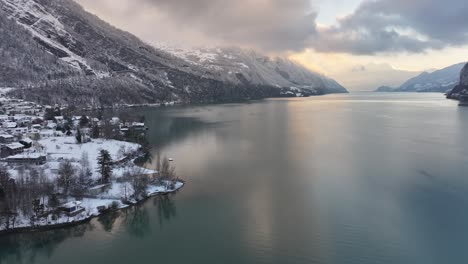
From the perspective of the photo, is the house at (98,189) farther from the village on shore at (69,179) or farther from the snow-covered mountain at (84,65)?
the snow-covered mountain at (84,65)

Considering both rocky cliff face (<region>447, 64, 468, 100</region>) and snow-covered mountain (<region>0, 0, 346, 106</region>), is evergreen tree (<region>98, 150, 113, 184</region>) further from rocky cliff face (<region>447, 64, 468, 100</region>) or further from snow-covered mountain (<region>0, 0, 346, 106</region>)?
rocky cliff face (<region>447, 64, 468, 100</region>)

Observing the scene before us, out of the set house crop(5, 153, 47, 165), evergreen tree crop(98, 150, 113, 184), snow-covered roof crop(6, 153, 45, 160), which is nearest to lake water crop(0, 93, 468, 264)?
evergreen tree crop(98, 150, 113, 184)

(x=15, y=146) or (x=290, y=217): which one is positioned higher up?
(x=15, y=146)

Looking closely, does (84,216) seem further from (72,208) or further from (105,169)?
(105,169)

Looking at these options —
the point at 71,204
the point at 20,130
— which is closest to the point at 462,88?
the point at 20,130

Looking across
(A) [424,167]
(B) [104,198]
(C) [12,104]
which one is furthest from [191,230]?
(C) [12,104]
